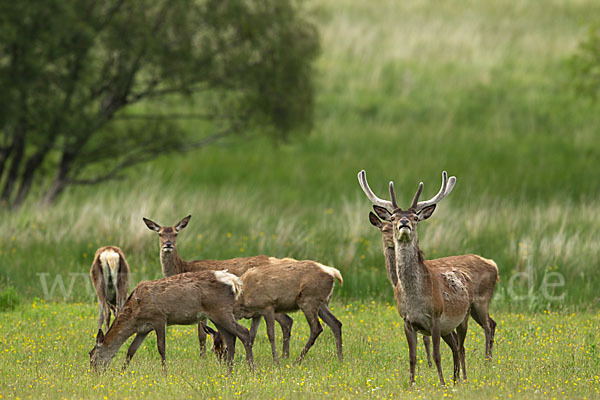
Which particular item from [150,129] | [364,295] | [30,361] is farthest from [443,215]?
[30,361]

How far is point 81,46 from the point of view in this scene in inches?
784

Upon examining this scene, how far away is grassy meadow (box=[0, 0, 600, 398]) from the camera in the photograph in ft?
33.0

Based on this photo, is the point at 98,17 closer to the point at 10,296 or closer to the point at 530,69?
the point at 10,296

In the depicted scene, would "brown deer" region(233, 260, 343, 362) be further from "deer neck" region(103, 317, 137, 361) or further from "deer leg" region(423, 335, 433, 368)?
"deer neck" region(103, 317, 137, 361)

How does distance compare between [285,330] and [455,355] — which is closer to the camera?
[455,355]

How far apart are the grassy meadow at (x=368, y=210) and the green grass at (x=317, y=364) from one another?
0.13ft

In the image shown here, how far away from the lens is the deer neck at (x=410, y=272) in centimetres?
916

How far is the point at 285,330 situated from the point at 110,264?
8.66 ft

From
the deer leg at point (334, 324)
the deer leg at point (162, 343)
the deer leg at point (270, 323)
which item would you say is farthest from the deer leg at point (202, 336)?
the deer leg at point (334, 324)

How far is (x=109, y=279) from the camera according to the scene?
41.9 ft

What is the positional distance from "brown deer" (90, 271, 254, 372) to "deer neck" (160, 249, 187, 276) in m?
1.87

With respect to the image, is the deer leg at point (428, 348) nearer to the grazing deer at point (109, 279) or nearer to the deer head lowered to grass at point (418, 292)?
the deer head lowered to grass at point (418, 292)

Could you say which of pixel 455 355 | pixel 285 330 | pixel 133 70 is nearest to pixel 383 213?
pixel 455 355

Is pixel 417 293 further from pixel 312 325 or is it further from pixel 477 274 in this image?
pixel 312 325
